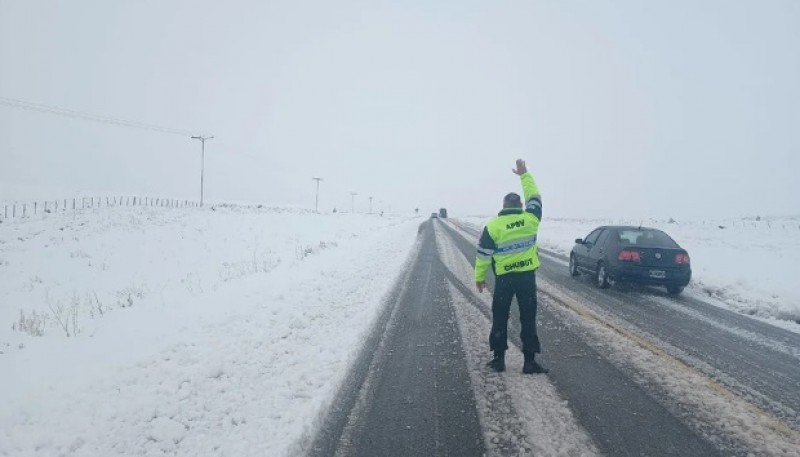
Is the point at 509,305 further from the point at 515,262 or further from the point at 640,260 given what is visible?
the point at 640,260

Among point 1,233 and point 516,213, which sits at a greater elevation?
point 516,213

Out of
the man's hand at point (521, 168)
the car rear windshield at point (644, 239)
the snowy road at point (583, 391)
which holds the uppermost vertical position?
the man's hand at point (521, 168)

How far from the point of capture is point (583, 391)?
4.43 meters

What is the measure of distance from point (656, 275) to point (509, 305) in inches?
272

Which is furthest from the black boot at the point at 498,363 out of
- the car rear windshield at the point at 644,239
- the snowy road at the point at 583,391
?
the car rear windshield at the point at 644,239

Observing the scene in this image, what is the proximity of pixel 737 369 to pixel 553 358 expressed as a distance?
82.2 inches

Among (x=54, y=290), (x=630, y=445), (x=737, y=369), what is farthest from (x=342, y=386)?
(x=54, y=290)

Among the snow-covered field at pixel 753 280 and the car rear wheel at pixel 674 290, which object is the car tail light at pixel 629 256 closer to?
the car rear wheel at pixel 674 290

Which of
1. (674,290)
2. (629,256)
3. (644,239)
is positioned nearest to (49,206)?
(629,256)

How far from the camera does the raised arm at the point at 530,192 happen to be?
16.8 ft

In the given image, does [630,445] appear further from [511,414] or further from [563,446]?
[511,414]

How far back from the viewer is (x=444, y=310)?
804cm

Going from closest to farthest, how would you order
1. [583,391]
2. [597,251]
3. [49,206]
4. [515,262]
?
[583,391], [515,262], [597,251], [49,206]

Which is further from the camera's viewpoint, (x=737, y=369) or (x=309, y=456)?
(x=737, y=369)
